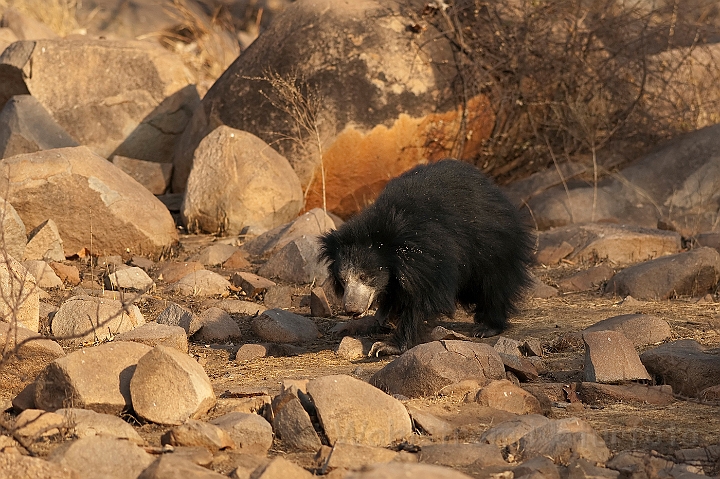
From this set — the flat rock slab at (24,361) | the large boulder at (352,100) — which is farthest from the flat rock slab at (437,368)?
the large boulder at (352,100)

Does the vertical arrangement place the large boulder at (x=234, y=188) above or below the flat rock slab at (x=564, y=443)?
below

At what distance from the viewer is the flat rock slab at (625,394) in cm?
378

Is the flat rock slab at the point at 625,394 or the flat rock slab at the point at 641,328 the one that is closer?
the flat rock slab at the point at 625,394

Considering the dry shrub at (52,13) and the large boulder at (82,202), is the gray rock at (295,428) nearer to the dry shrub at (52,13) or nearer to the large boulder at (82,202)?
the large boulder at (82,202)

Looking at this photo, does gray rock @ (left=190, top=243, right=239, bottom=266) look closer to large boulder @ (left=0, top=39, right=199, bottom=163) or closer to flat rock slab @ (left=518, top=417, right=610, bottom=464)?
large boulder @ (left=0, top=39, right=199, bottom=163)

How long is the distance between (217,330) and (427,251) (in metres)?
1.24

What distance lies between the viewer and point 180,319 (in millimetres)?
5238

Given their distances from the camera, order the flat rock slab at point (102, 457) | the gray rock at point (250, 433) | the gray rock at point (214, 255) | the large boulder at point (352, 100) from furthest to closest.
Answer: the large boulder at point (352, 100)
the gray rock at point (214, 255)
the gray rock at point (250, 433)
the flat rock slab at point (102, 457)

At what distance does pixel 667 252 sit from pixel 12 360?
193 inches

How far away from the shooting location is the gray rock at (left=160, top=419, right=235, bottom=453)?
3.09m

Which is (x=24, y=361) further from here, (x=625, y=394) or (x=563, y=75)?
(x=563, y=75)

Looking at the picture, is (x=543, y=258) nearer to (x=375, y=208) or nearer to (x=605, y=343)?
(x=375, y=208)

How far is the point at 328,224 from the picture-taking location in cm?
740

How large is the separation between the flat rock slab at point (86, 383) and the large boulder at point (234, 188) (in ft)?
14.3
